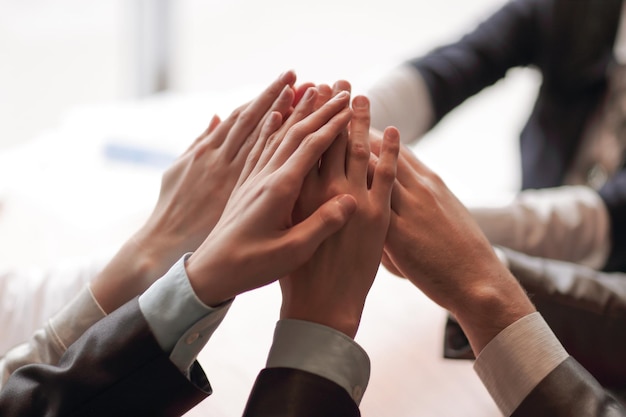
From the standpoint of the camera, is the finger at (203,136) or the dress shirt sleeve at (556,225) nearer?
the finger at (203,136)

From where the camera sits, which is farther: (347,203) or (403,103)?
(403,103)

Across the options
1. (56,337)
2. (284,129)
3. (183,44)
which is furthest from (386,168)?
(183,44)

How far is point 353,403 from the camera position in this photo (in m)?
0.57

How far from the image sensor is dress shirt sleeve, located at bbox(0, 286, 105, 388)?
0.66 meters

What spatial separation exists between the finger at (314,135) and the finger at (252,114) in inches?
3.8

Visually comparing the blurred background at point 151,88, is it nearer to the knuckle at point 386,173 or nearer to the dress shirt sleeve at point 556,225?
the dress shirt sleeve at point 556,225

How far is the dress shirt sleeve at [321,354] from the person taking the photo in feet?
1.87

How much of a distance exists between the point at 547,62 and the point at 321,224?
32.4 inches

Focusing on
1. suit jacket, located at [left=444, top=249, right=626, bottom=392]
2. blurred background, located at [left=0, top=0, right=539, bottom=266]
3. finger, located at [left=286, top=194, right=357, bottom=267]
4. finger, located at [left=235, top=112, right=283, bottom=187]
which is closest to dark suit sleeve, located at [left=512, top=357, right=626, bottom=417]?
suit jacket, located at [left=444, top=249, right=626, bottom=392]

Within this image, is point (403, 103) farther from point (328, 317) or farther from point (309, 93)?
point (328, 317)

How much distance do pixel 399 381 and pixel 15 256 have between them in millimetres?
537

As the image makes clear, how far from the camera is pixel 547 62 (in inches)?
49.4

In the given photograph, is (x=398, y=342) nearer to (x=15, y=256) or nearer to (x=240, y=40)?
(x=15, y=256)

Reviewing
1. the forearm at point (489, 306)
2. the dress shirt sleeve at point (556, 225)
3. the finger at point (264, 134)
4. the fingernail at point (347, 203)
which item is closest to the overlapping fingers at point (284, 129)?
the finger at point (264, 134)
